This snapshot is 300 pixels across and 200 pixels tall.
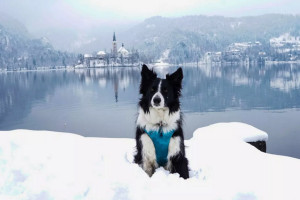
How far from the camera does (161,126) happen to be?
5.73 m

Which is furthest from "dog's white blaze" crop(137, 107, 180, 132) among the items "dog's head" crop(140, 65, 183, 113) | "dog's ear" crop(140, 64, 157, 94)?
"dog's ear" crop(140, 64, 157, 94)

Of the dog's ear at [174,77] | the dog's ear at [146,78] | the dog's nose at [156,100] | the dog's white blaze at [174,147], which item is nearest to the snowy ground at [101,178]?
the dog's white blaze at [174,147]

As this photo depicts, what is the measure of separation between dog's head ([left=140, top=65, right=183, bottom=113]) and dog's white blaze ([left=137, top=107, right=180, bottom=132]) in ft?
0.33

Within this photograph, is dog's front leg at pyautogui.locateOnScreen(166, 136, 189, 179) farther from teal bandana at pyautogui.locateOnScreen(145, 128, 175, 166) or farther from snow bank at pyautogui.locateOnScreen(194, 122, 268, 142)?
snow bank at pyautogui.locateOnScreen(194, 122, 268, 142)

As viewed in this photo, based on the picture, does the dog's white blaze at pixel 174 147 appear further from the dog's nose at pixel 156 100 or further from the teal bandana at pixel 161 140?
the dog's nose at pixel 156 100

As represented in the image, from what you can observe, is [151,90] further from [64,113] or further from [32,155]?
[64,113]

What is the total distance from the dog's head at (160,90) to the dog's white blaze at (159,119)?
102 millimetres

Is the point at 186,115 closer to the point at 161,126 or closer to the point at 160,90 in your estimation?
the point at 161,126

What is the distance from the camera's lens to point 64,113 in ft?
135

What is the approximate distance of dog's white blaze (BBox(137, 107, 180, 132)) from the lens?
569cm

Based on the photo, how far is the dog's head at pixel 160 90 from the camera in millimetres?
5500

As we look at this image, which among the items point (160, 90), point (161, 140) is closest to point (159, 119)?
point (161, 140)

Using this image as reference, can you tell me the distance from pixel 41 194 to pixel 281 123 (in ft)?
102

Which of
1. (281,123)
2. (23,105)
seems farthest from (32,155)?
(23,105)
